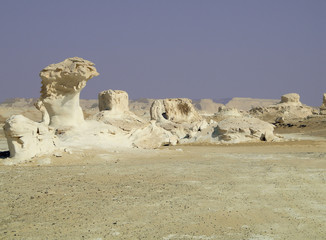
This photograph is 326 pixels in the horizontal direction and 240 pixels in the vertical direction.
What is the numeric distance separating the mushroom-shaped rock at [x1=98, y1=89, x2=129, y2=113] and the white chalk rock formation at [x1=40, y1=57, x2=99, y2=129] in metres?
5.31

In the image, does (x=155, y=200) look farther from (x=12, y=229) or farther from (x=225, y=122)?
(x=225, y=122)

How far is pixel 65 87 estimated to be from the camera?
11.1 m

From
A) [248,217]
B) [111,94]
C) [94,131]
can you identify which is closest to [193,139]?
[111,94]

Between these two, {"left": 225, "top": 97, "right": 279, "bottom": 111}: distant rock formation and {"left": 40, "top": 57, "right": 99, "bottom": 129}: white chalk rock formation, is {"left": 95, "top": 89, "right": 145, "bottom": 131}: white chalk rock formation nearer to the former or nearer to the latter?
{"left": 40, "top": 57, "right": 99, "bottom": 129}: white chalk rock formation

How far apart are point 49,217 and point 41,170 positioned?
3.39 meters

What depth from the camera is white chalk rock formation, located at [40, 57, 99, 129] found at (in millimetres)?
10953

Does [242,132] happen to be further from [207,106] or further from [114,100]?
[207,106]

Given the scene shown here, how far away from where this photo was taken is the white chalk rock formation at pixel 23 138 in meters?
8.60

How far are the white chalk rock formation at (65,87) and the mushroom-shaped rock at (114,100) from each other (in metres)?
5.31

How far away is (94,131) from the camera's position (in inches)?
451

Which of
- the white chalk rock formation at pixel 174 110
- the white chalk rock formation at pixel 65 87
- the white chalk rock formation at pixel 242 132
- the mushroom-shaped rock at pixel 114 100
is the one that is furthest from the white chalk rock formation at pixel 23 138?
the white chalk rock formation at pixel 174 110

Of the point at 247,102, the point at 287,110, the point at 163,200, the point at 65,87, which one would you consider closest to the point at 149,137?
the point at 65,87

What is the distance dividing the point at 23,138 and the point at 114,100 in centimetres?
851

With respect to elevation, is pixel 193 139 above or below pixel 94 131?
below
